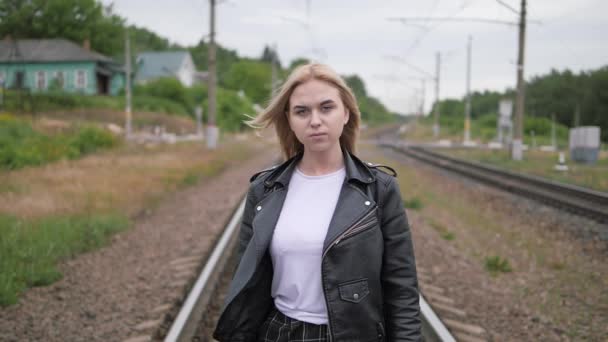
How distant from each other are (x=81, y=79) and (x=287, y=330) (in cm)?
3136

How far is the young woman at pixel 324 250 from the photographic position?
2121mm

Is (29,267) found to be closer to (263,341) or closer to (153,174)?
(263,341)

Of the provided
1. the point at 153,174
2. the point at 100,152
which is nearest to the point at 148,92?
the point at 100,152

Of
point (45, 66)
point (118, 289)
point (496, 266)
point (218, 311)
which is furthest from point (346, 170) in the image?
point (45, 66)

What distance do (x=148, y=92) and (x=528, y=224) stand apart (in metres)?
47.3

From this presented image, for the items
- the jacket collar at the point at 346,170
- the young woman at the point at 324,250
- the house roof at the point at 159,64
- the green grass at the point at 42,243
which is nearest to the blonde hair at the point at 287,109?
the young woman at the point at 324,250

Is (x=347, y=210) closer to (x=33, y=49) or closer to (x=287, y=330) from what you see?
(x=287, y=330)

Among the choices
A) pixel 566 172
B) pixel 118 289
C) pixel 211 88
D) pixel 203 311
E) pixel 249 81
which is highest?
pixel 249 81

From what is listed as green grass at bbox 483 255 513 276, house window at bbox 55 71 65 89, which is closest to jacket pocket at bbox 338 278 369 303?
green grass at bbox 483 255 513 276

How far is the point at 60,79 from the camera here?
22.3 meters

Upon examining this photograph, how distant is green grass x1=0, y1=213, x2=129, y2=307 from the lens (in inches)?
237

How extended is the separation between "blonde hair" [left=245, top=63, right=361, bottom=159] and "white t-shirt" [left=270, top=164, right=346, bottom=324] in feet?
0.98

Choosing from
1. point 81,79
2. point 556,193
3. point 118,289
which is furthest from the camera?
point 81,79

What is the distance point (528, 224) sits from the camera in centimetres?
995
